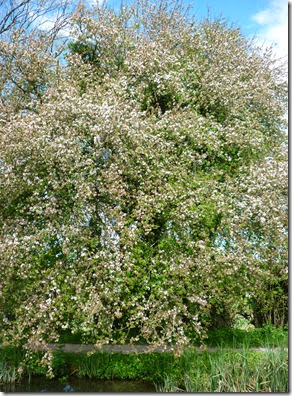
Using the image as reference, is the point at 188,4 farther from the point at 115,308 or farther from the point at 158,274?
the point at 115,308

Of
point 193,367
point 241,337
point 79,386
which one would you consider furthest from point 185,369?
point 241,337

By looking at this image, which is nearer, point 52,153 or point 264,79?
point 52,153

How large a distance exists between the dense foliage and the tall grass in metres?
0.67

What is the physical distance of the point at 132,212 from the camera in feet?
29.5

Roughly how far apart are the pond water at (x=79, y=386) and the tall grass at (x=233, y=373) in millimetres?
580

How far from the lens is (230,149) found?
1126 centimetres

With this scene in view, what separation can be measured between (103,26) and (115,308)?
8.56m

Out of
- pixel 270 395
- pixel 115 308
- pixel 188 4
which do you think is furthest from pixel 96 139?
pixel 188 4

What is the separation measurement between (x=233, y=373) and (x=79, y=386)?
11.3ft

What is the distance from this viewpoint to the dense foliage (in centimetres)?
821

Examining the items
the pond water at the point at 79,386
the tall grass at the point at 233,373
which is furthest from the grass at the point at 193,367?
the pond water at the point at 79,386

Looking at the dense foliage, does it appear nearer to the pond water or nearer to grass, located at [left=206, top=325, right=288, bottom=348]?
grass, located at [left=206, top=325, right=288, bottom=348]

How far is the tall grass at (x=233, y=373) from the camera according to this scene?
23.3 feet

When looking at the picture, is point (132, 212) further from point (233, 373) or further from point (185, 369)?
point (233, 373)
